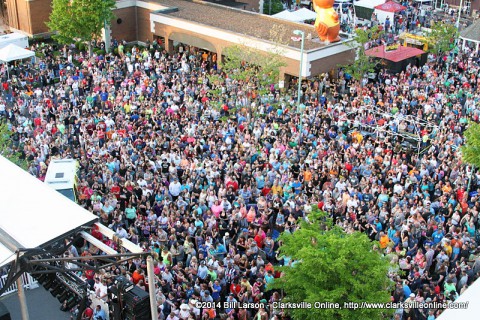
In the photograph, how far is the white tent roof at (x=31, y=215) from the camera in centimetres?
1175

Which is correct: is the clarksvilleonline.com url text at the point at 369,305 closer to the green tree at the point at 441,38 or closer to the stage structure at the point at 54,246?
the stage structure at the point at 54,246

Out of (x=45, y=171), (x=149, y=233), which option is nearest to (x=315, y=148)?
(x=149, y=233)

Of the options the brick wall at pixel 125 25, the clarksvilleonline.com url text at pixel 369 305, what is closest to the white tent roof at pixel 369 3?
the brick wall at pixel 125 25

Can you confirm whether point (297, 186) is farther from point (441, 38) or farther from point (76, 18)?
point (76, 18)

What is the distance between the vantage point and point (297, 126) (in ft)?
81.6

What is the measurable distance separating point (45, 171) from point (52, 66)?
42.2 ft

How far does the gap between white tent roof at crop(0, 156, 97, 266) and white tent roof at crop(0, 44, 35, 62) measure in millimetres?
18435

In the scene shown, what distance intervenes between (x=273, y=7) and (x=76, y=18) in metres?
16.4

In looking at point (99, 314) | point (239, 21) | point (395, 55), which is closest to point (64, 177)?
point (99, 314)

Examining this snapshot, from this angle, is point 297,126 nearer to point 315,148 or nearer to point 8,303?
point 315,148

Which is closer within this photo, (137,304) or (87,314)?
(137,304)

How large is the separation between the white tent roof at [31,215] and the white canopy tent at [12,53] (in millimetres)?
18437

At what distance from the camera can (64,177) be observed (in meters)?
19.5

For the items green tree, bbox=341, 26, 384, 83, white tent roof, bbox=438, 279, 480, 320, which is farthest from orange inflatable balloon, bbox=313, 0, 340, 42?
white tent roof, bbox=438, 279, 480, 320
